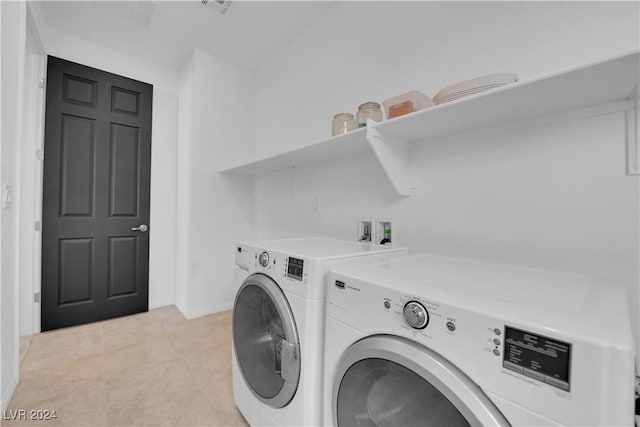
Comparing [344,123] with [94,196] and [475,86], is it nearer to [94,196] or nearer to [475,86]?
[475,86]

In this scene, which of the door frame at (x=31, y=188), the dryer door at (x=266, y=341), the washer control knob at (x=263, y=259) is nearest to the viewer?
the dryer door at (x=266, y=341)

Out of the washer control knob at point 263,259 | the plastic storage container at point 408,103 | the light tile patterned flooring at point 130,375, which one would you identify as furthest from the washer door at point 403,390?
the plastic storage container at point 408,103

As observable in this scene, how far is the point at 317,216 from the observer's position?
2.12 m

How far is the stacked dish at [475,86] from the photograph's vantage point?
1.02 m

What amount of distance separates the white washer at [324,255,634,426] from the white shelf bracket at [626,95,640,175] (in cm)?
42

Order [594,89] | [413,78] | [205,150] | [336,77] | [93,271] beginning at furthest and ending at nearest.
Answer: [205,150] < [93,271] < [336,77] < [413,78] < [594,89]

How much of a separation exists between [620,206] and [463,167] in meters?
0.55

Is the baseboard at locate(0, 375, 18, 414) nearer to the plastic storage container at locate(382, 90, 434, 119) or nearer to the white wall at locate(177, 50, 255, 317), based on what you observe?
the white wall at locate(177, 50, 255, 317)

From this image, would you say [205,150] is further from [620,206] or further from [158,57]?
[620,206]

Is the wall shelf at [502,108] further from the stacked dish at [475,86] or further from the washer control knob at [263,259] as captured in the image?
the washer control knob at [263,259]

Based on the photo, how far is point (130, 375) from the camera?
64.9 inches

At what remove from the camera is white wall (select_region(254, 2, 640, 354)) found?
98cm

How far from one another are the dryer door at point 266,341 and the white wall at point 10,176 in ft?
3.78

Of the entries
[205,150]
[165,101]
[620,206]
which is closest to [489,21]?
[620,206]
